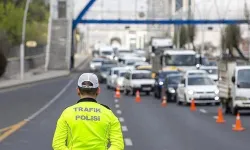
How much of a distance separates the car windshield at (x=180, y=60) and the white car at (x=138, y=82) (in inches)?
188

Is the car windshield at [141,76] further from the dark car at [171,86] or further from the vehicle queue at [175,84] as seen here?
the dark car at [171,86]

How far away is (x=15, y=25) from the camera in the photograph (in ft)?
278

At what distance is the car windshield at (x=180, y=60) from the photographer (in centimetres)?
5750

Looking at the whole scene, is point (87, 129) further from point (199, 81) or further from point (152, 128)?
point (199, 81)

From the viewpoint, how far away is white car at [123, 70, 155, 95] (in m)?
50.8

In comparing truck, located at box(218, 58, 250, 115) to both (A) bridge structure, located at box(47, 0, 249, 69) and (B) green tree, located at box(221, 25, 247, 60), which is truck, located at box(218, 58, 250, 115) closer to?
(A) bridge structure, located at box(47, 0, 249, 69)

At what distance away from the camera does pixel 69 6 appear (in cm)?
11031

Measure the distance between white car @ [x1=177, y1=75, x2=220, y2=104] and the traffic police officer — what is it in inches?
1222

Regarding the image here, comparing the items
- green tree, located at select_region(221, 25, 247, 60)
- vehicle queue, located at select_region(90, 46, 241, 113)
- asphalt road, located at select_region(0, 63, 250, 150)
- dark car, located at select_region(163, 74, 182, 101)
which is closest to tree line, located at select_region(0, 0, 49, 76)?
vehicle queue, located at select_region(90, 46, 241, 113)

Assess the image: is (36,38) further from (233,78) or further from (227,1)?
(233,78)

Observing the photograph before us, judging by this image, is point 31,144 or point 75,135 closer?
point 75,135

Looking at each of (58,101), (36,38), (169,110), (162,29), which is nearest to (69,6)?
(36,38)

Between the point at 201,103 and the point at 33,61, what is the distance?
6192 cm

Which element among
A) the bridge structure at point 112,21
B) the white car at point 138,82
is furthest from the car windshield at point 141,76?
the bridge structure at point 112,21
